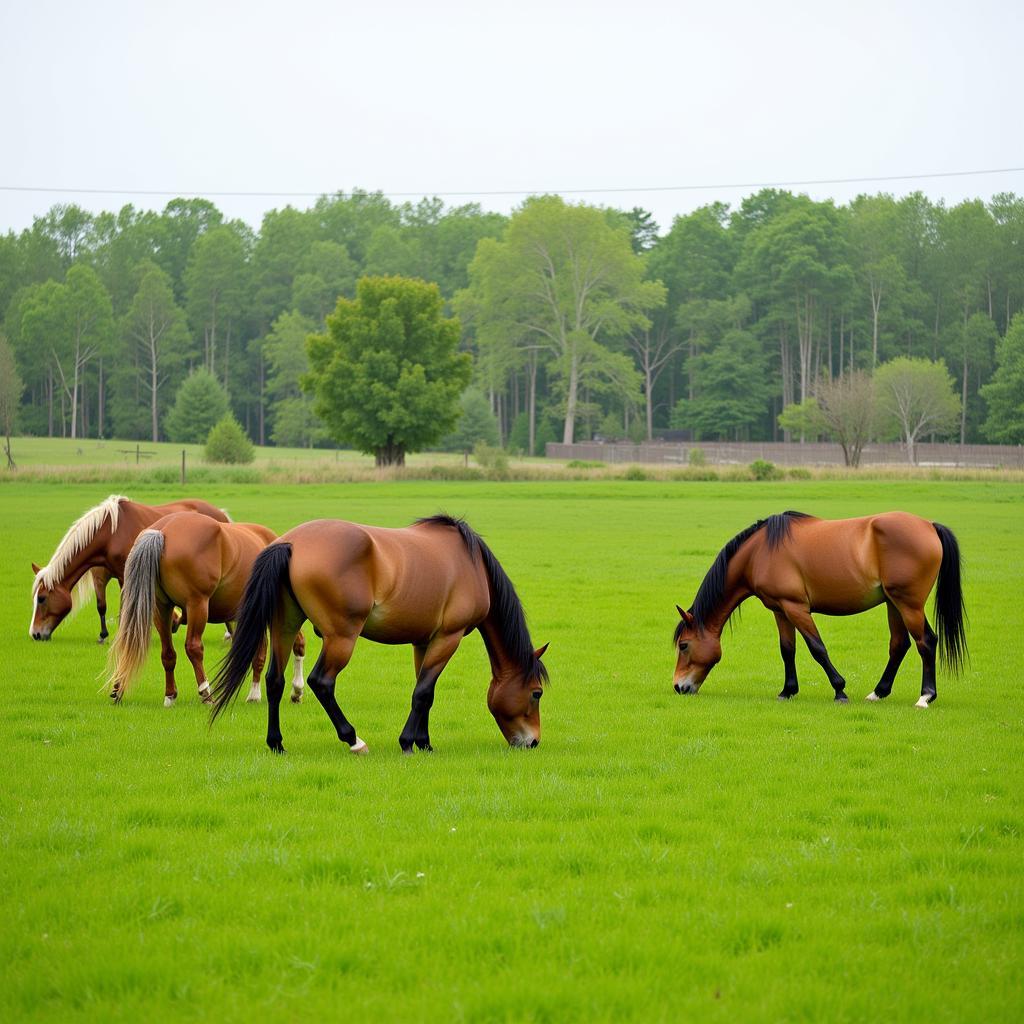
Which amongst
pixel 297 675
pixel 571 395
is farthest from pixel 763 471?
pixel 297 675

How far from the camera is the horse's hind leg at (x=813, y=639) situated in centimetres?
1129

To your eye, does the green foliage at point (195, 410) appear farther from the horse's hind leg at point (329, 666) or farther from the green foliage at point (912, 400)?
the horse's hind leg at point (329, 666)

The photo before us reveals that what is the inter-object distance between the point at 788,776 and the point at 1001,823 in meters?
1.55

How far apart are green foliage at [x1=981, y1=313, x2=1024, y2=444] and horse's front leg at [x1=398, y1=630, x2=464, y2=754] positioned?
8703cm

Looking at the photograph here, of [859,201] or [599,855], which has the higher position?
[859,201]

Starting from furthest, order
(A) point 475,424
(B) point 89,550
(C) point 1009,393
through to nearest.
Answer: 1. (C) point 1009,393
2. (A) point 475,424
3. (B) point 89,550

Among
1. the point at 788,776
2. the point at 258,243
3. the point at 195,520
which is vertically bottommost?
the point at 788,776

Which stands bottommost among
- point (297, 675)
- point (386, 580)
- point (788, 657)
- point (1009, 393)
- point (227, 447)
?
point (297, 675)

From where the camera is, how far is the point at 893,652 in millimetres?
11602

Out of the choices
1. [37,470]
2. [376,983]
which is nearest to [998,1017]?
[376,983]

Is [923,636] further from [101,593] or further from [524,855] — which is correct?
[101,593]

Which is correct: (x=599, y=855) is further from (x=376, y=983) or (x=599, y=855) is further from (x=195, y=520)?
(x=195, y=520)

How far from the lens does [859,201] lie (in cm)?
12125

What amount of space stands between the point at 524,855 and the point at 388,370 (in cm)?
5687
